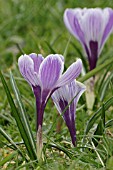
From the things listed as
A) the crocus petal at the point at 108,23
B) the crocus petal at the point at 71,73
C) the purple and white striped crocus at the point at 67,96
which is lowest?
the purple and white striped crocus at the point at 67,96

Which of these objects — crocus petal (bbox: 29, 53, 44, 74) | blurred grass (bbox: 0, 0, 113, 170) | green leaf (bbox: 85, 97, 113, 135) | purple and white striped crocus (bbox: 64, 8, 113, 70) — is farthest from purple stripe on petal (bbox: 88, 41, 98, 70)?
crocus petal (bbox: 29, 53, 44, 74)

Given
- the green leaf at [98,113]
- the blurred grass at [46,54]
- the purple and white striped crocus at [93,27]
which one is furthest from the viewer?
the purple and white striped crocus at [93,27]

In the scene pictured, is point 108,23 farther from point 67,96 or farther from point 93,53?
point 67,96

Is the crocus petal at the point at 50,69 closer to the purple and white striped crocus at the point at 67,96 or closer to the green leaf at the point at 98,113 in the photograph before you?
the purple and white striped crocus at the point at 67,96

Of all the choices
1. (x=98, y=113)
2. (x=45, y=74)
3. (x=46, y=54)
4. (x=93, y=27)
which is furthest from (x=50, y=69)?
(x=46, y=54)

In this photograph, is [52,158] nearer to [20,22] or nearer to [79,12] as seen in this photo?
[79,12]

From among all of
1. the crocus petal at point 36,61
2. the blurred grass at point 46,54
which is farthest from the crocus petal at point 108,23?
the crocus petal at point 36,61

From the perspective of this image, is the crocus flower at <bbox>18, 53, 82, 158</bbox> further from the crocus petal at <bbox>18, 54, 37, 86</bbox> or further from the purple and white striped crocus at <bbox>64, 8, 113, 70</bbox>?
the purple and white striped crocus at <bbox>64, 8, 113, 70</bbox>

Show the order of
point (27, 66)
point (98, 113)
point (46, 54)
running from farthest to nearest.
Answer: point (46, 54) → point (98, 113) → point (27, 66)
